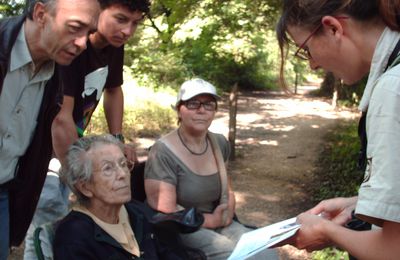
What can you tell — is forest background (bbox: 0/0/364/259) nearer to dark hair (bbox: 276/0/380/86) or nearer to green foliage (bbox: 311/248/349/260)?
green foliage (bbox: 311/248/349/260)

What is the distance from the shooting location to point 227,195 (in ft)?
10.2

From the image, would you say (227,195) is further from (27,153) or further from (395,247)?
(395,247)

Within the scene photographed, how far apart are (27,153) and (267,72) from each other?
898 inches

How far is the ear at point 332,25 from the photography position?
1.30m

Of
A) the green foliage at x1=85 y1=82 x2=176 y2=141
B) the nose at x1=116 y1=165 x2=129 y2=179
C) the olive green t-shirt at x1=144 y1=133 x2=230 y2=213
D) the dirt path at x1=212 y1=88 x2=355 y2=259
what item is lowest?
the dirt path at x1=212 y1=88 x2=355 y2=259

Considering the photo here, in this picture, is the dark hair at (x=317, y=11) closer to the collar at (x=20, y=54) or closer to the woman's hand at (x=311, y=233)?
the woman's hand at (x=311, y=233)

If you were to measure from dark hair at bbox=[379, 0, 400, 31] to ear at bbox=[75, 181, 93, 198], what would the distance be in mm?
1700

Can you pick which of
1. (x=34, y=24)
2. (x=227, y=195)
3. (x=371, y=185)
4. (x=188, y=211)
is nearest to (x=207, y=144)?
(x=227, y=195)

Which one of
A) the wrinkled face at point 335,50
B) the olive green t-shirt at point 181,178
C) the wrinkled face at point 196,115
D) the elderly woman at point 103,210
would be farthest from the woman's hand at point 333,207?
the wrinkled face at point 196,115

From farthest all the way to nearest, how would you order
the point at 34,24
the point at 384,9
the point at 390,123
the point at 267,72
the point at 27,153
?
the point at 267,72
the point at 27,153
the point at 34,24
the point at 384,9
the point at 390,123

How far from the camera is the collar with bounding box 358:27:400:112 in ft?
4.02

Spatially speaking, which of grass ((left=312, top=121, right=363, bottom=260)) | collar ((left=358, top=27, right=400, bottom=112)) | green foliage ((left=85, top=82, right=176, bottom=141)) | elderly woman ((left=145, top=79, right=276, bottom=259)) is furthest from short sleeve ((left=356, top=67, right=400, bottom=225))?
green foliage ((left=85, top=82, right=176, bottom=141))

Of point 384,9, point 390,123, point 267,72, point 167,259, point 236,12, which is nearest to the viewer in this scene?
point 390,123

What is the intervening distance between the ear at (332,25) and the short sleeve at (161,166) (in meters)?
1.78
